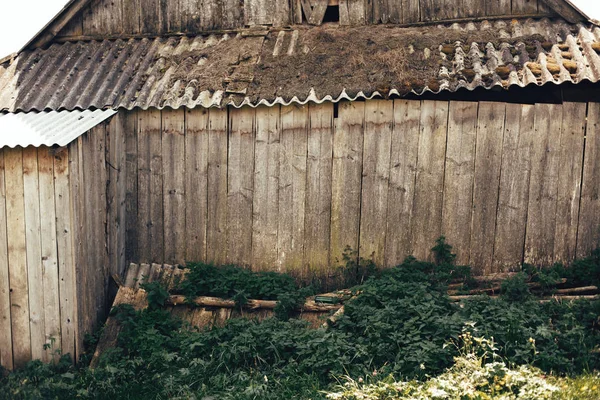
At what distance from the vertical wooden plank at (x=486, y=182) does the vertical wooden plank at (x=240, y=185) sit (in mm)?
2864

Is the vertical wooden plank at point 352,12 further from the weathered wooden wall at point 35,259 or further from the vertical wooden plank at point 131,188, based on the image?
the weathered wooden wall at point 35,259

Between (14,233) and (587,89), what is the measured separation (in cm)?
716

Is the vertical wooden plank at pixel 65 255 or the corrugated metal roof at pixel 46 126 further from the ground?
the corrugated metal roof at pixel 46 126

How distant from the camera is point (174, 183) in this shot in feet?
27.9

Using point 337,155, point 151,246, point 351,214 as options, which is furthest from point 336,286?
point 151,246

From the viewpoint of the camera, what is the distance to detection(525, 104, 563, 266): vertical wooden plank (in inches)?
299

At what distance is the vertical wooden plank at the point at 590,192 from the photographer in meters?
7.52

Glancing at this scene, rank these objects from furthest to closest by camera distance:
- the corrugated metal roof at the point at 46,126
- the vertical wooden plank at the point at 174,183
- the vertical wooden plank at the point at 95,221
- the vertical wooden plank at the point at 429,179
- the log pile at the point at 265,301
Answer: the vertical wooden plank at the point at 174,183 < the vertical wooden plank at the point at 429,179 < the vertical wooden plank at the point at 95,221 < the log pile at the point at 265,301 < the corrugated metal roof at the point at 46,126

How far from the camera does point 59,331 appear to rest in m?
7.27

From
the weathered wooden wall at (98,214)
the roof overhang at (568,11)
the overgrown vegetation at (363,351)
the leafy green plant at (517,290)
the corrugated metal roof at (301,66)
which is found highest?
the roof overhang at (568,11)

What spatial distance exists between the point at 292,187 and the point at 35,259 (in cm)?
320

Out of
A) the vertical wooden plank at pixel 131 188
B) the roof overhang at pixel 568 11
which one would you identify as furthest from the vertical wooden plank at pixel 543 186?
the vertical wooden plank at pixel 131 188

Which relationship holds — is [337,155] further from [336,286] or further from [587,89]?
[587,89]

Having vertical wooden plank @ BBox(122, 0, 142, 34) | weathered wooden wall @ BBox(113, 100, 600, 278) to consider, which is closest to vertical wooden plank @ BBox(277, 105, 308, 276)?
weathered wooden wall @ BBox(113, 100, 600, 278)
